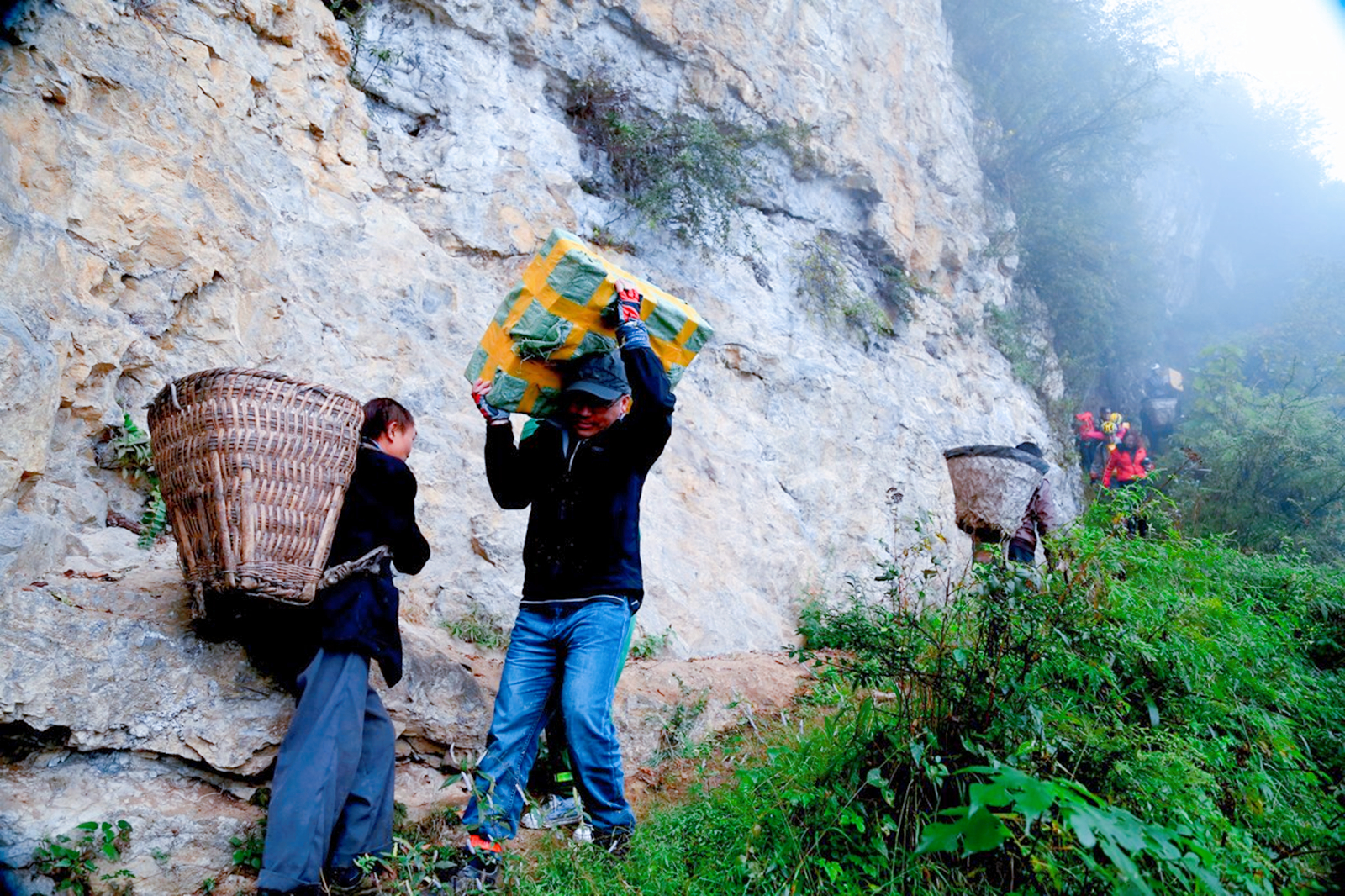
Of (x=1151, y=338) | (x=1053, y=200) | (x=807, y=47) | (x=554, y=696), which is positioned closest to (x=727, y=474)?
(x=554, y=696)

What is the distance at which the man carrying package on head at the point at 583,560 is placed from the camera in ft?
9.36

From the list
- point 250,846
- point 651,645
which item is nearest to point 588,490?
point 250,846

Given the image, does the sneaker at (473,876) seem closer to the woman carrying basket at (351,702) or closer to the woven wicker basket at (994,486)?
the woman carrying basket at (351,702)

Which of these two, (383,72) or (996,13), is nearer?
(383,72)

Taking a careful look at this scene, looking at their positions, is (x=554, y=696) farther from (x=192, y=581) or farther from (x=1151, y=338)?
(x=1151, y=338)

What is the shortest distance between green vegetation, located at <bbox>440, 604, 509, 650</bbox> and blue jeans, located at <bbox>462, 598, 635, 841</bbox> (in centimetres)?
138

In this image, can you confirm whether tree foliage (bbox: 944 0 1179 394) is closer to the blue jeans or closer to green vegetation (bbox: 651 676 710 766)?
green vegetation (bbox: 651 676 710 766)

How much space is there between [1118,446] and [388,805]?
33.8 ft

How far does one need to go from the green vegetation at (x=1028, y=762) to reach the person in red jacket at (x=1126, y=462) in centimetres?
636

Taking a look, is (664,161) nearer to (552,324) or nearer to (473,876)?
(552,324)

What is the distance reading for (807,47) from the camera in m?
8.96

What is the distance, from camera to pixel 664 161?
7.15m

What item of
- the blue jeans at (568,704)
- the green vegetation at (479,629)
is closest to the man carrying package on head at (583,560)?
the blue jeans at (568,704)

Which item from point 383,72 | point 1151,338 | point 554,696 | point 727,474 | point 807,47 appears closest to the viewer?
point 554,696
